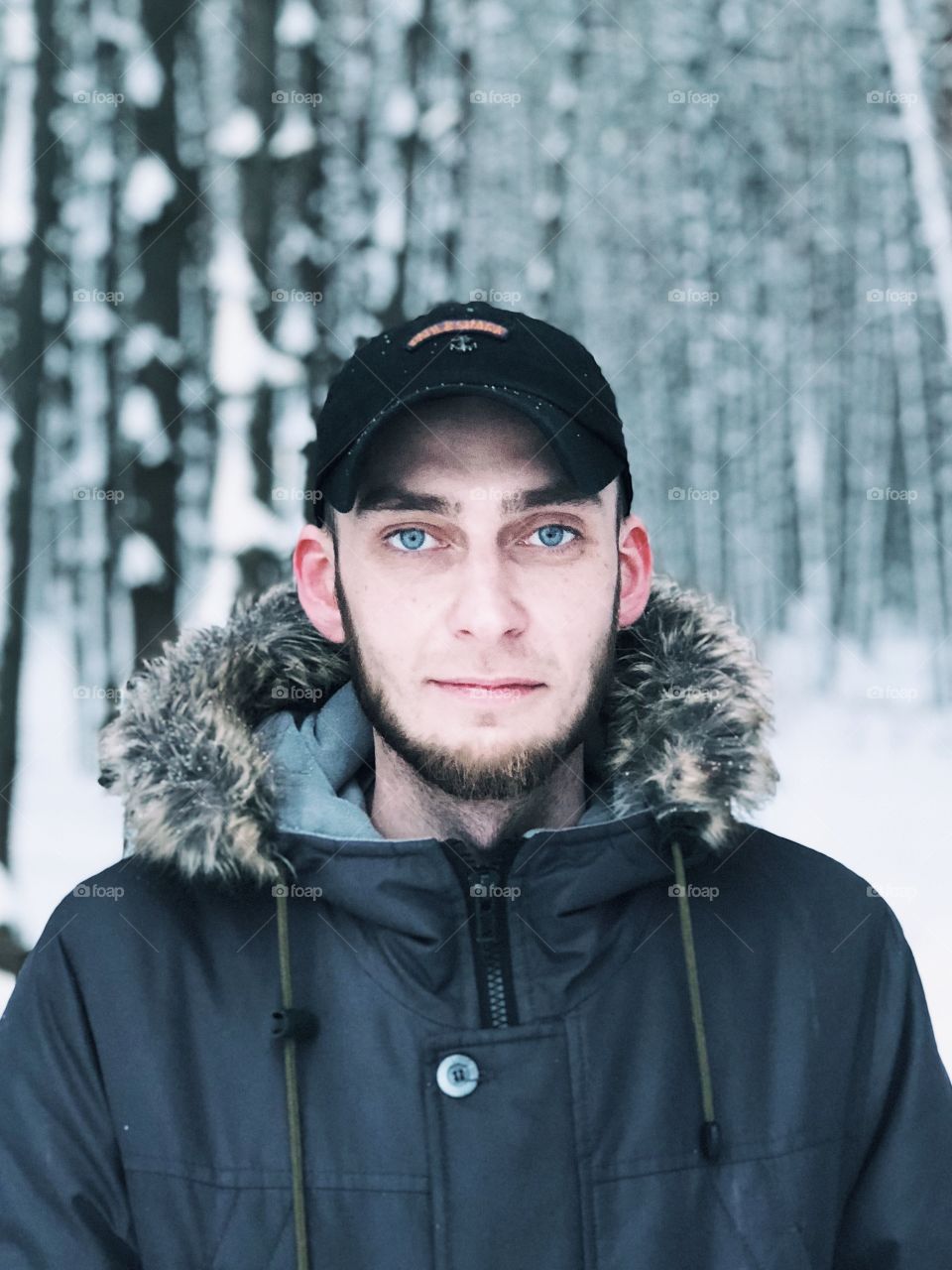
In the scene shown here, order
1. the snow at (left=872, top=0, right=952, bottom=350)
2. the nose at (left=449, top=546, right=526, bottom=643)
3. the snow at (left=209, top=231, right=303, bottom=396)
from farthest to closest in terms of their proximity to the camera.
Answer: the snow at (left=872, top=0, right=952, bottom=350) → the snow at (left=209, top=231, right=303, bottom=396) → the nose at (left=449, top=546, right=526, bottom=643)

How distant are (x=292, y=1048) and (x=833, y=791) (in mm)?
2339

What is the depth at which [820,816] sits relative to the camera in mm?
3301

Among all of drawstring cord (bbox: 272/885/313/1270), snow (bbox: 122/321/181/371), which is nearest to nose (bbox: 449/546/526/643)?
drawstring cord (bbox: 272/885/313/1270)

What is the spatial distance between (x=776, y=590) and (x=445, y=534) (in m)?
2.39

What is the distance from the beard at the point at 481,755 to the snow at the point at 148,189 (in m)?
1.56

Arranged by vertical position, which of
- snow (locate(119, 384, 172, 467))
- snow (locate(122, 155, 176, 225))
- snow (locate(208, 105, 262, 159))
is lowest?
snow (locate(119, 384, 172, 467))

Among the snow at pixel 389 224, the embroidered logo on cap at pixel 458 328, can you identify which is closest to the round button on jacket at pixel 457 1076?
the embroidered logo on cap at pixel 458 328

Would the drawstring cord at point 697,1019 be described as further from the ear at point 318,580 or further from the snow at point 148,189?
the snow at point 148,189

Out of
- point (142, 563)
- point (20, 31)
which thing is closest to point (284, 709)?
point (142, 563)

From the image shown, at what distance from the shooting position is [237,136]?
271 centimetres

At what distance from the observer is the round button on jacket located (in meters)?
1.33

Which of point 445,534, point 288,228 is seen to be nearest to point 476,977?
point 445,534

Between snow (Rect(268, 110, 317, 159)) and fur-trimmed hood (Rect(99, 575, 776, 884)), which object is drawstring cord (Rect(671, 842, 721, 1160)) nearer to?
fur-trimmed hood (Rect(99, 575, 776, 884))

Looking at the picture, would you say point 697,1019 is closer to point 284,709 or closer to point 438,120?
point 284,709
